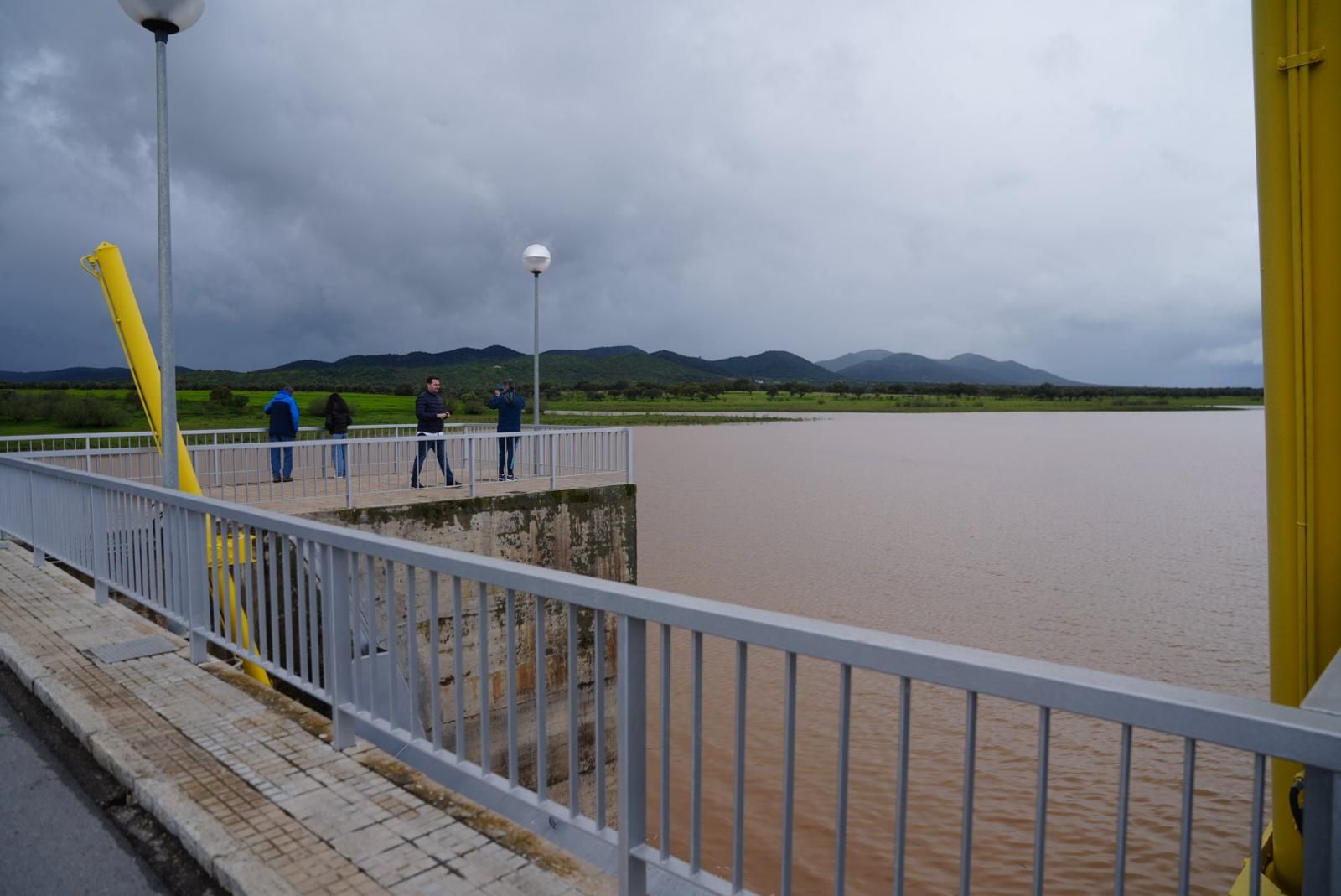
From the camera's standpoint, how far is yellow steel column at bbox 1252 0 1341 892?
3826 mm

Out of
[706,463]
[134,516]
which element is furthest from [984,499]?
[134,516]

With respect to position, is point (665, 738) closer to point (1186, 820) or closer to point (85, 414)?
point (1186, 820)

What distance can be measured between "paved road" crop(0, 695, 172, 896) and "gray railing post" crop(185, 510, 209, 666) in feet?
4.23

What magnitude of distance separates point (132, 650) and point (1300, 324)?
7.15m

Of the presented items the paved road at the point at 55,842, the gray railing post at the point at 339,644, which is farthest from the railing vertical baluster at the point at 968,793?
the gray railing post at the point at 339,644

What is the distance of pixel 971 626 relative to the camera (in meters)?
19.8

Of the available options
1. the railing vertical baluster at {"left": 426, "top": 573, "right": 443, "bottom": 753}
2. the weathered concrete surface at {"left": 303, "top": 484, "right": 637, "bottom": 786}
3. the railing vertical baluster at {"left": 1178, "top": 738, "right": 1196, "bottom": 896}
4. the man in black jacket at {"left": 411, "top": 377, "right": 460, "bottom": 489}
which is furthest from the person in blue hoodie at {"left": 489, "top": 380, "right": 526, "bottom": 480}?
the railing vertical baluster at {"left": 1178, "top": 738, "right": 1196, "bottom": 896}

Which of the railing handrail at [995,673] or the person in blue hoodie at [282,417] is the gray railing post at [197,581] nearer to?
the railing handrail at [995,673]

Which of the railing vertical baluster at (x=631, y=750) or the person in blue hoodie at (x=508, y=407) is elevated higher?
the person in blue hoodie at (x=508, y=407)

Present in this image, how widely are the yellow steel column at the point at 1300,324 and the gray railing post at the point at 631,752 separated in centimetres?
265

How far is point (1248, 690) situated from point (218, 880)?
16989mm

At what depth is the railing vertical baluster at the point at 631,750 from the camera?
9.96ft

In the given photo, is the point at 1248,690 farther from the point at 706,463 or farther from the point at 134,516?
the point at 706,463

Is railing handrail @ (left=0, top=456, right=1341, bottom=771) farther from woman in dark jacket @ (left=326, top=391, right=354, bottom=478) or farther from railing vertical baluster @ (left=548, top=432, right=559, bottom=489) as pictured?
woman in dark jacket @ (left=326, top=391, right=354, bottom=478)
